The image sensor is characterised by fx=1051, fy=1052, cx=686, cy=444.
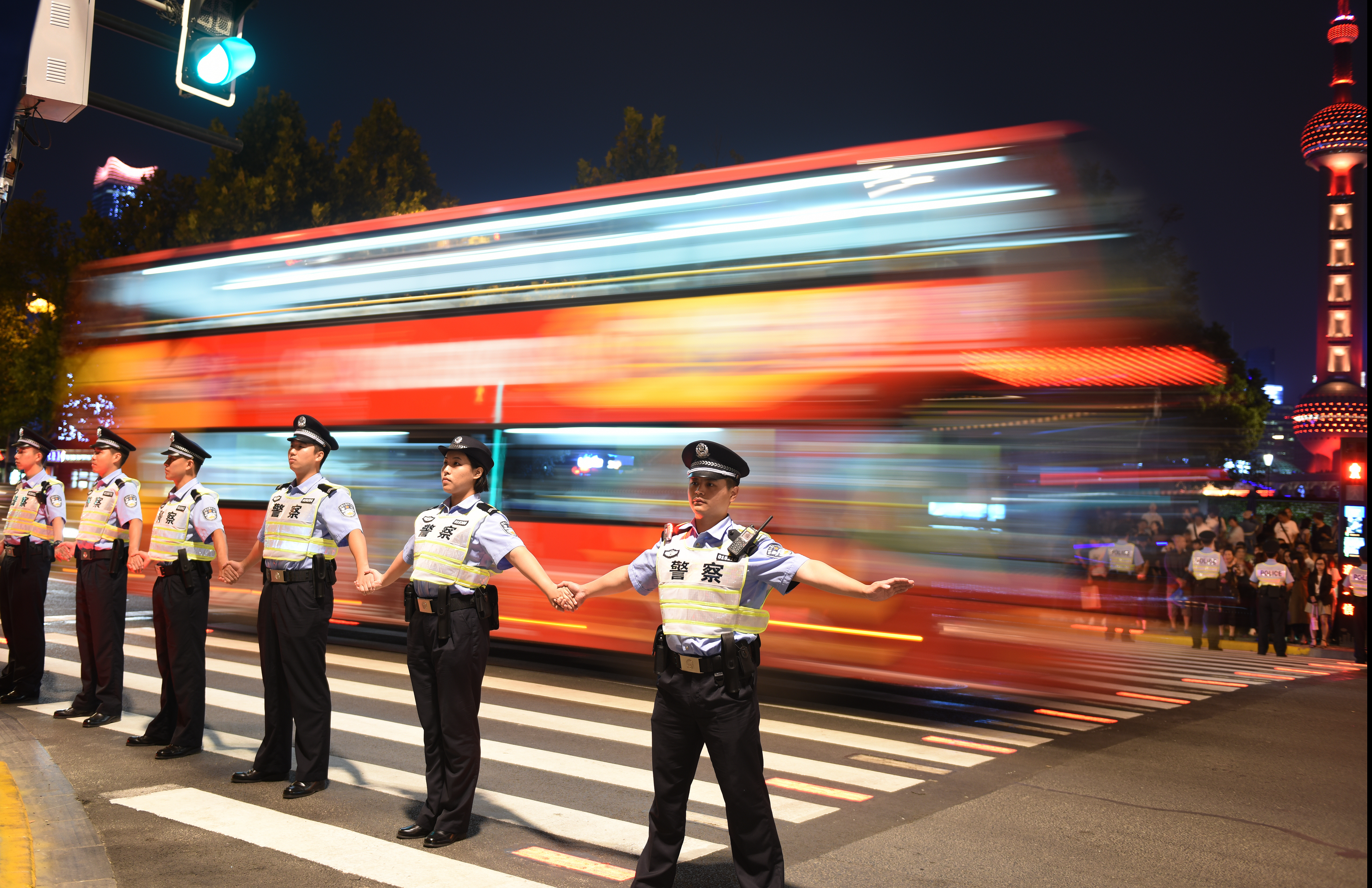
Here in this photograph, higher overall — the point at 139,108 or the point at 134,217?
the point at 134,217

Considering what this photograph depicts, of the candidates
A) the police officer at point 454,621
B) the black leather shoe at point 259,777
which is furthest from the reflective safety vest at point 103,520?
the police officer at point 454,621

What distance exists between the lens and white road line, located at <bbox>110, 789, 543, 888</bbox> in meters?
4.88

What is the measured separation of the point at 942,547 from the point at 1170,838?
2.56 m

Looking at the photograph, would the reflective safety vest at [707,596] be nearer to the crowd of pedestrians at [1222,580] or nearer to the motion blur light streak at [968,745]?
the motion blur light streak at [968,745]

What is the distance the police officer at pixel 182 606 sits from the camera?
7.08m

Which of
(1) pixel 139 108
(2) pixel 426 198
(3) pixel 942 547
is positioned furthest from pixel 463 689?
(2) pixel 426 198

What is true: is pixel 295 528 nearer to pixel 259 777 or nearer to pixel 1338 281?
pixel 259 777

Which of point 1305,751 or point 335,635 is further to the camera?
point 335,635

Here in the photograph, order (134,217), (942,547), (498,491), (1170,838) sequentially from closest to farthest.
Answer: (1170,838) → (942,547) → (498,491) → (134,217)

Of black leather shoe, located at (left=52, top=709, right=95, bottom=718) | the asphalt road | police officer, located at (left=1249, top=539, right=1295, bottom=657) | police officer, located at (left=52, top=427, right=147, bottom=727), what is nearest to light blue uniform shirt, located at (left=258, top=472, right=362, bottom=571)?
the asphalt road

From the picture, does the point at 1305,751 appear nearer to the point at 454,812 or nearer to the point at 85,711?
the point at 454,812

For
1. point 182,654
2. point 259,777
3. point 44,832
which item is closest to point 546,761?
point 259,777

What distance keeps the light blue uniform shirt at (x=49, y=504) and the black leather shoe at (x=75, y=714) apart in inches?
59.2

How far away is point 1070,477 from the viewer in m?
7.92
